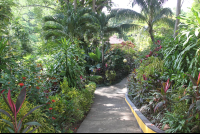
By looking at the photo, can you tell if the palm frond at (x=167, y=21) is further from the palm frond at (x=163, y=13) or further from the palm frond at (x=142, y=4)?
the palm frond at (x=142, y=4)

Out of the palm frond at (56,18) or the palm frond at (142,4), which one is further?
the palm frond at (142,4)

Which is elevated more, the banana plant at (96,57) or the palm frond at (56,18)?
the palm frond at (56,18)

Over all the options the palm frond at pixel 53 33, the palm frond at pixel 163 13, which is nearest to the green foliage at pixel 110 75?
the palm frond at pixel 53 33

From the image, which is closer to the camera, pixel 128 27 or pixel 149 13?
pixel 149 13

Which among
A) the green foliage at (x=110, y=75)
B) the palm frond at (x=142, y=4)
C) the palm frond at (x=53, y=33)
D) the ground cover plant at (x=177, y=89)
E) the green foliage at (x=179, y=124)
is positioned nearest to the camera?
the green foliage at (x=179, y=124)

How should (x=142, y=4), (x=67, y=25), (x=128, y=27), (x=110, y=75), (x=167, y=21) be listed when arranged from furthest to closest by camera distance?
(x=128, y=27) → (x=167, y=21) → (x=110, y=75) → (x=142, y=4) → (x=67, y=25)

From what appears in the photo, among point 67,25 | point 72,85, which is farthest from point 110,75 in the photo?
point 72,85

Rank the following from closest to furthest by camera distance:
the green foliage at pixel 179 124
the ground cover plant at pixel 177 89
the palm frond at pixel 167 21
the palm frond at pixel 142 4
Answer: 1. the green foliage at pixel 179 124
2. the ground cover plant at pixel 177 89
3. the palm frond at pixel 142 4
4. the palm frond at pixel 167 21

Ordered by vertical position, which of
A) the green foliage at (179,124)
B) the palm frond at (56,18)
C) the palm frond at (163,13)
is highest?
the palm frond at (163,13)

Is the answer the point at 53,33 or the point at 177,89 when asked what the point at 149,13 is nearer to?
the point at 53,33

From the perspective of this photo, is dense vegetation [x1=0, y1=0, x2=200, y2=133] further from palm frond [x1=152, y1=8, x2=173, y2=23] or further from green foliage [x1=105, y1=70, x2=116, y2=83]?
palm frond [x1=152, y1=8, x2=173, y2=23]

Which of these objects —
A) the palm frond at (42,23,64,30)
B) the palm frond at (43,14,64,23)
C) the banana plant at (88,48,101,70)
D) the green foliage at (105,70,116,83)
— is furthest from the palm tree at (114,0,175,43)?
the palm frond at (42,23,64,30)

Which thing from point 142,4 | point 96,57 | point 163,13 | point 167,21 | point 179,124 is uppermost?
point 142,4

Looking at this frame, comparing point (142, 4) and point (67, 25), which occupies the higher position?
point (142, 4)
